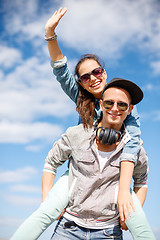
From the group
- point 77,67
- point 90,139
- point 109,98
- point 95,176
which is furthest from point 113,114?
point 77,67

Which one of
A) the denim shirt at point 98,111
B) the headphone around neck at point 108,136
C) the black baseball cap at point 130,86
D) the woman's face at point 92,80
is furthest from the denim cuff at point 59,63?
the headphone around neck at point 108,136

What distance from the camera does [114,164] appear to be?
345 cm

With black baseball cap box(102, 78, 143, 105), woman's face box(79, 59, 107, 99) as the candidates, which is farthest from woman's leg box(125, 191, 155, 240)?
woman's face box(79, 59, 107, 99)

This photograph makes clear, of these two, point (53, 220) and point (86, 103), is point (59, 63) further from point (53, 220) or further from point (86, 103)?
point (53, 220)

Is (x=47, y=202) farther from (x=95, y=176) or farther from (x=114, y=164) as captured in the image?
(x=114, y=164)

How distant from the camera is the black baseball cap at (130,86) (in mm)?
3586

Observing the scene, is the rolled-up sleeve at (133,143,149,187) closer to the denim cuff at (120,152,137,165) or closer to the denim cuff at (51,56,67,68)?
the denim cuff at (120,152,137,165)

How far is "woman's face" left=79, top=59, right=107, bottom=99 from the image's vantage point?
4.20 m

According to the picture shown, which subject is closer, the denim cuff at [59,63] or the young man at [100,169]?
the young man at [100,169]

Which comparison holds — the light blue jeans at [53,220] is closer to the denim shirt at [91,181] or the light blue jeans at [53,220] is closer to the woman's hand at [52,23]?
the denim shirt at [91,181]

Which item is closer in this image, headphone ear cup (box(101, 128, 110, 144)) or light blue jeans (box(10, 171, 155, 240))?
light blue jeans (box(10, 171, 155, 240))

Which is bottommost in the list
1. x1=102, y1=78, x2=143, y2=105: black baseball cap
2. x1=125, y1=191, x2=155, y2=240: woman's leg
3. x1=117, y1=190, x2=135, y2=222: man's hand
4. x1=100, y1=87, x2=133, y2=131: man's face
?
x1=125, y1=191, x2=155, y2=240: woman's leg

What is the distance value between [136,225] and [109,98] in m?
1.56

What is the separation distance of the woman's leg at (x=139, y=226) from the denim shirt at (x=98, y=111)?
0.63 meters
